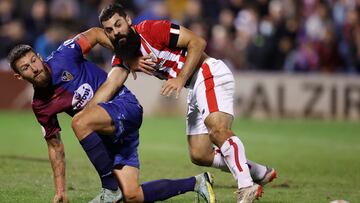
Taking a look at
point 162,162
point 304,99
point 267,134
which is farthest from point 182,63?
point 304,99

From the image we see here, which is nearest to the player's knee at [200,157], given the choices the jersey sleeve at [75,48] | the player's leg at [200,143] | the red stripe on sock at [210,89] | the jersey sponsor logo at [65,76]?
the player's leg at [200,143]

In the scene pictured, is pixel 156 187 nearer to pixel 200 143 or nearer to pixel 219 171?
pixel 200 143

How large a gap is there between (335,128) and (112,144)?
11105 mm

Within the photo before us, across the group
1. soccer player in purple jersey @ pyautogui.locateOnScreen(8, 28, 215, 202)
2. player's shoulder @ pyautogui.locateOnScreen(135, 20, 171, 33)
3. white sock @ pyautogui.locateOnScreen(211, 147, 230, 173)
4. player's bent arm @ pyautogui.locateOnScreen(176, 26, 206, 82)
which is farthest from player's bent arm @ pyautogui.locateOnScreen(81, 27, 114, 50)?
white sock @ pyautogui.locateOnScreen(211, 147, 230, 173)

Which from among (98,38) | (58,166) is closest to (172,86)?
(98,38)

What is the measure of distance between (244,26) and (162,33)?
40.5 feet

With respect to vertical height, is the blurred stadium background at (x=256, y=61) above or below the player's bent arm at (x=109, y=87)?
below

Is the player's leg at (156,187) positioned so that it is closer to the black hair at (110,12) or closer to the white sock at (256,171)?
the white sock at (256,171)

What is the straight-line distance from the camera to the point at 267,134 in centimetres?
1727

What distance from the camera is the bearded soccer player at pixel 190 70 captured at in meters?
8.23

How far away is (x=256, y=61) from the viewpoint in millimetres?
20469

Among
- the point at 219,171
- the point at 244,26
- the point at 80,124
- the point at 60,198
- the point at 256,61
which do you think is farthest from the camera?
the point at 244,26

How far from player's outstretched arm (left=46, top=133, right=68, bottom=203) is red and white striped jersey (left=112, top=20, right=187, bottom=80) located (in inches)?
39.9

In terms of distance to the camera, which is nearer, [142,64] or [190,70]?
[190,70]
